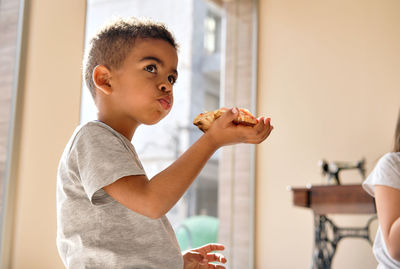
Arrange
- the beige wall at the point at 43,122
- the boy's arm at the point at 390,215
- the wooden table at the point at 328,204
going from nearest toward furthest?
the boy's arm at the point at 390,215, the beige wall at the point at 43,122, the wooden table at the point at 328,204

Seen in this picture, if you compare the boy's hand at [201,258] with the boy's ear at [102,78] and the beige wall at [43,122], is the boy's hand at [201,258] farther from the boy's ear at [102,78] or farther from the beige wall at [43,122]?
the beige wall at [43,122]

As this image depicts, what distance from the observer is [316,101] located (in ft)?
12.2

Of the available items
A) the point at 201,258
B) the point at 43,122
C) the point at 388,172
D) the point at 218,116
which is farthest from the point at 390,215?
the point at 43,122

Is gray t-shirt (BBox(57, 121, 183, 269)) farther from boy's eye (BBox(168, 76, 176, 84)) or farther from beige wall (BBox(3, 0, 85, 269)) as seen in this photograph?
beige wall (BBox(3, 0, 85, 269))

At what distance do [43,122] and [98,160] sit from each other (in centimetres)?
130

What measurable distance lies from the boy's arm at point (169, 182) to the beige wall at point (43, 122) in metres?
1.25

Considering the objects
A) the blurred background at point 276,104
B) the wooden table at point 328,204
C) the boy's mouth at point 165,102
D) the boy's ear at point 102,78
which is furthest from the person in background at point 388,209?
the blurred background at point 276,104

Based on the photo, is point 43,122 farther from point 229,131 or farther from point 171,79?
point 229,131

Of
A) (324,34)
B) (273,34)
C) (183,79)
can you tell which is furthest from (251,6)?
(183,79)

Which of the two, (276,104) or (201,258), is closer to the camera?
(201,258)

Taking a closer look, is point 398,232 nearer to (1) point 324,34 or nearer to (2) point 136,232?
(2) point 136,232

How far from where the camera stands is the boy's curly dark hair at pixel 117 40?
0.92 meters

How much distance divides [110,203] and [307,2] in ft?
11.3

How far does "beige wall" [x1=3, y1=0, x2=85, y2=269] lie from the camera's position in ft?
6.22
